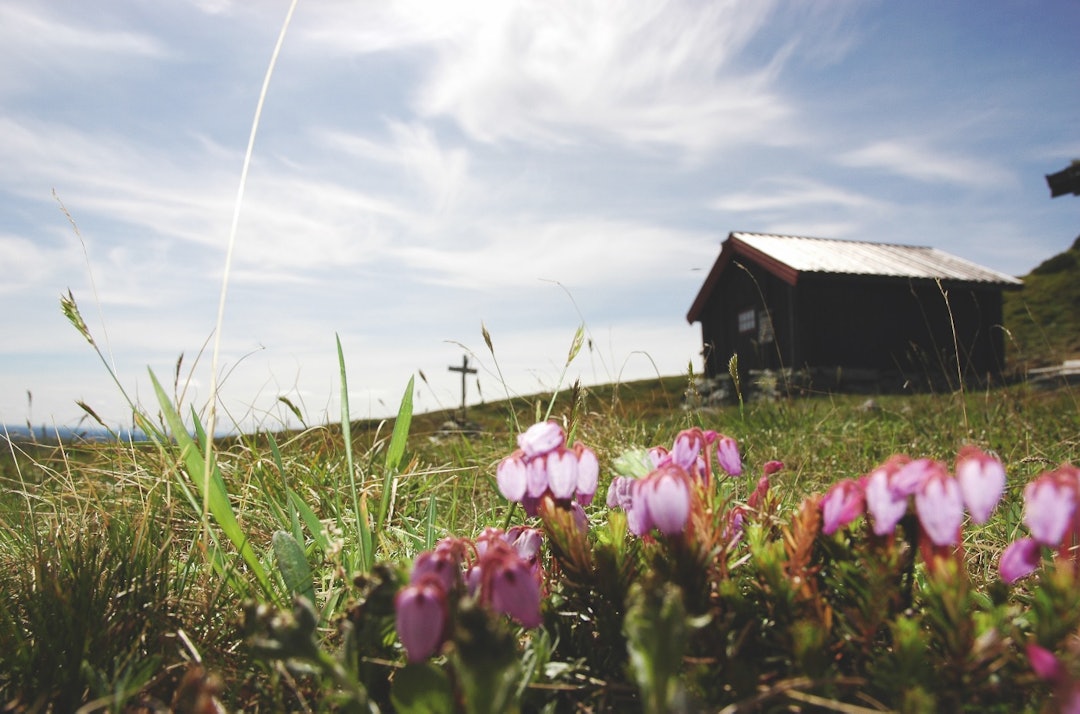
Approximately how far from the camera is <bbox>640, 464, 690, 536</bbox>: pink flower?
1.13 metres

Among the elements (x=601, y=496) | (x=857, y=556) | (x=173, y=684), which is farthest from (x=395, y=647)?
(x=601, y=496)

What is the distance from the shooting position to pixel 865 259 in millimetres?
20469

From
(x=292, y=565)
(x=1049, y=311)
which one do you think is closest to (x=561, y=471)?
(x=292, y=565)

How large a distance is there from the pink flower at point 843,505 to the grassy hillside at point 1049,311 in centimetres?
2741

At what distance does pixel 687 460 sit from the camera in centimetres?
148

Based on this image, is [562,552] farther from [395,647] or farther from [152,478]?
[152,478]

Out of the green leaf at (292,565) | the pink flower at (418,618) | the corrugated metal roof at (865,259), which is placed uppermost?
the corrugated metal roof at (865,259)

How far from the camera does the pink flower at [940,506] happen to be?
1014 millimetres

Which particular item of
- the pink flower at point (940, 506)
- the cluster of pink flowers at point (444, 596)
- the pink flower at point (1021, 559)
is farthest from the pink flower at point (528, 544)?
the pink flower at point (1021, 559)

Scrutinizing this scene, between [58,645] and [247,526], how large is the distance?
1.35 m

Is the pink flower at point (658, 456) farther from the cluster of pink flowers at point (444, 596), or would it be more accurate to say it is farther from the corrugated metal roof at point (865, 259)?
the corrugated metal roof at point (865, 259)

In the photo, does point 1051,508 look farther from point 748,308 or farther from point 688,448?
point 748,308

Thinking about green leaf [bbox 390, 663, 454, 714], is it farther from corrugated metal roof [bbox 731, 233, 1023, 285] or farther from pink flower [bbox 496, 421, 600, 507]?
corrugated metal roof [bbox 731, 233, 1023, 285]

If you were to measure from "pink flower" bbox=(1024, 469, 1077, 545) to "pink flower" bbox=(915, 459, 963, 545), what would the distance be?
0.09 metres
